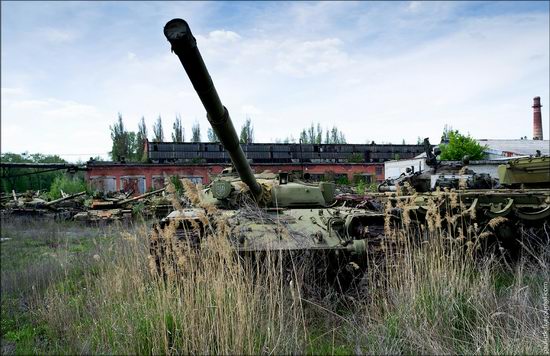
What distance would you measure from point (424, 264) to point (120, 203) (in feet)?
37.6

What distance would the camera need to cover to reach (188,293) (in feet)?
12.8

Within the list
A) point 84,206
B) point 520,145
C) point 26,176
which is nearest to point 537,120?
point 520,145

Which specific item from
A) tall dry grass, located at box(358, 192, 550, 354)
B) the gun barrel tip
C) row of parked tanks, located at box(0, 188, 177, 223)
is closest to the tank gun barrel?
the gun barrel tip

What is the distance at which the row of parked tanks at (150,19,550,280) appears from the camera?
4773 mm

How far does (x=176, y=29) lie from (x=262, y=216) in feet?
11.7

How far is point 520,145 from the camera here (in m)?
34.9

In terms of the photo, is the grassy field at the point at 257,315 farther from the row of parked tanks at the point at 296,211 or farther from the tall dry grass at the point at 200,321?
the row of parked tanks at the point at 296,211

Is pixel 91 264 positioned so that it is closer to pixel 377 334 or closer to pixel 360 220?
pixel 360 220

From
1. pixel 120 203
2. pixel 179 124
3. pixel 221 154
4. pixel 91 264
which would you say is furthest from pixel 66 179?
pixel 179 124

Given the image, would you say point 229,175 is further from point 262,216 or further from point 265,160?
point 265,160

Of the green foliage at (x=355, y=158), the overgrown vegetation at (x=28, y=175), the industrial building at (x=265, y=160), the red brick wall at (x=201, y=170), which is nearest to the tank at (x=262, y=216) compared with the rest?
the overgrown vegetation at (x=28, y=175)

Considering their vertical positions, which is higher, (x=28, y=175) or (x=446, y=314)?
(x=28, y=175)

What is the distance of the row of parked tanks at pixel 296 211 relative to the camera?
4773mm

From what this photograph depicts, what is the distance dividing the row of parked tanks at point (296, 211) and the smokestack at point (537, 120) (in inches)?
1187
